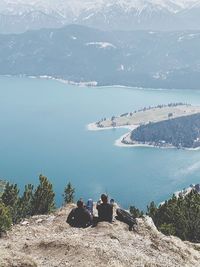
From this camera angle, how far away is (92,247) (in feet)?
97.6

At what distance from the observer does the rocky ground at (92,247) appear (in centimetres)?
2844

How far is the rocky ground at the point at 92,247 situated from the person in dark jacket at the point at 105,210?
656 mm

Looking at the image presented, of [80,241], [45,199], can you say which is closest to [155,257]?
[80,241]

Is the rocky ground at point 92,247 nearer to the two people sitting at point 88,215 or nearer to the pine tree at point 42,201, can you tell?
the two people sitting at point 88,215

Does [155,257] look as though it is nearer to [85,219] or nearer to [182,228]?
[85,219]

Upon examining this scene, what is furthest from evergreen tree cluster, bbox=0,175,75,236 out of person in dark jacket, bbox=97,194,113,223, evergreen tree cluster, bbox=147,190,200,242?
person in dark jacket, bbox=97,194,113,223

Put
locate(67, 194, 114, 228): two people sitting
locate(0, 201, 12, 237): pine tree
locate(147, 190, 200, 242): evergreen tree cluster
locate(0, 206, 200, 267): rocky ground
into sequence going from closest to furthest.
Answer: locate(0, 206, 200, 267): rocky ground < locate(0, 201, 12, 237): pine tree < locate(67, 194, 114, 228): two people sitting < locate(147, 190, 200, 242): evergreen tree cluster

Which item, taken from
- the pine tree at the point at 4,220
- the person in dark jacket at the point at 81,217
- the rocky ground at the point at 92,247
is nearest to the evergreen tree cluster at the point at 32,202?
the rocky ground at the point at 92,247

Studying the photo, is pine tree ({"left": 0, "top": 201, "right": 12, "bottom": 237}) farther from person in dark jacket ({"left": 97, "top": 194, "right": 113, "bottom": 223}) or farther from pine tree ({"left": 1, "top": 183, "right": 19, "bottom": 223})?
pine tree ({"left": 1, "top": 183, "right": 19, "bottom": 223})

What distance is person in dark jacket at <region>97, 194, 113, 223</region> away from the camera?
34.7 metres

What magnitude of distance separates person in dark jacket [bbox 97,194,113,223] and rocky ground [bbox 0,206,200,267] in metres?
0.66

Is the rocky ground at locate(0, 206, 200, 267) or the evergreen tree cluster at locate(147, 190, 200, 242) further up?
the rocky ground at locate(0, 206, 200, 267)

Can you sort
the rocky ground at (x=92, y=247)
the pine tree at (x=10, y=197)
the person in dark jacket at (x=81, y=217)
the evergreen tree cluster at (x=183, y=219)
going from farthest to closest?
the pine tree at (x=10, y=197)
the evergreen tree cluster at (x=183, y=219)
the person in dark jacket at (x=81, y=217)
the rocky ground at (x=92, y=247)

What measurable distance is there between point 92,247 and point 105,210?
547cm
